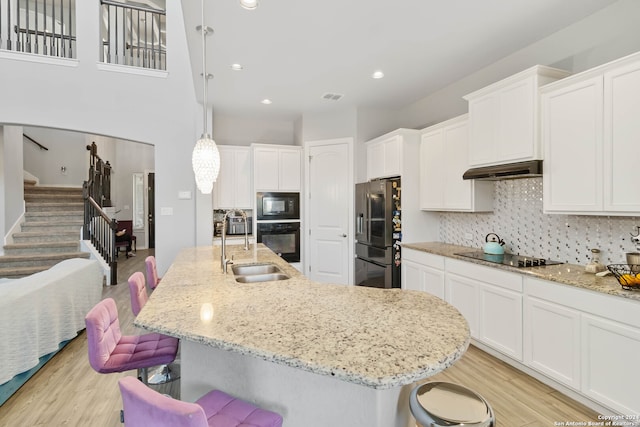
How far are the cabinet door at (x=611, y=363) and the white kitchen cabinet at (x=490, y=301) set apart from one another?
473 mm

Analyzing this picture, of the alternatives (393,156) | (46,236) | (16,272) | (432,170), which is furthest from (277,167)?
(46,236)

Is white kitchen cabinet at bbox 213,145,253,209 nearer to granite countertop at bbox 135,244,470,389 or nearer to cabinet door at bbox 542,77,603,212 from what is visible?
granite countertop at bbox 135,244,470,389

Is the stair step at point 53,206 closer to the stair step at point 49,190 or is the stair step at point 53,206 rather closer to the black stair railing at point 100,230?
the stair step at point 49,190

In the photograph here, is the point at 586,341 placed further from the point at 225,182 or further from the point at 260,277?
the point at 225,182

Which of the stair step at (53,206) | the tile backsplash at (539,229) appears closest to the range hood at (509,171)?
the tile backsplash at (539,229)

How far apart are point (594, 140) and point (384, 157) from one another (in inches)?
88.3

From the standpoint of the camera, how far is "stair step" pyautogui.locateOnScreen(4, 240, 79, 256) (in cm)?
525

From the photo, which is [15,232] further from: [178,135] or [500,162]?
[500,162]

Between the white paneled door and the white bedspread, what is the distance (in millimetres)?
2794

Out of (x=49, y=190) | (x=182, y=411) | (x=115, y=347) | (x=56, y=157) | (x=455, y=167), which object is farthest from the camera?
(x=56, y=157)

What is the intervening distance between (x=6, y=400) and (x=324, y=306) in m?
2.55

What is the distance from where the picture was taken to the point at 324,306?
4.66ft

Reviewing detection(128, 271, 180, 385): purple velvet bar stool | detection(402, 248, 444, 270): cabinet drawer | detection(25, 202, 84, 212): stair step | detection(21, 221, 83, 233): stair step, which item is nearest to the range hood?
detection(402, 248, 444, 270): cabinet drawer

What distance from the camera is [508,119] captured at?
106 inches
